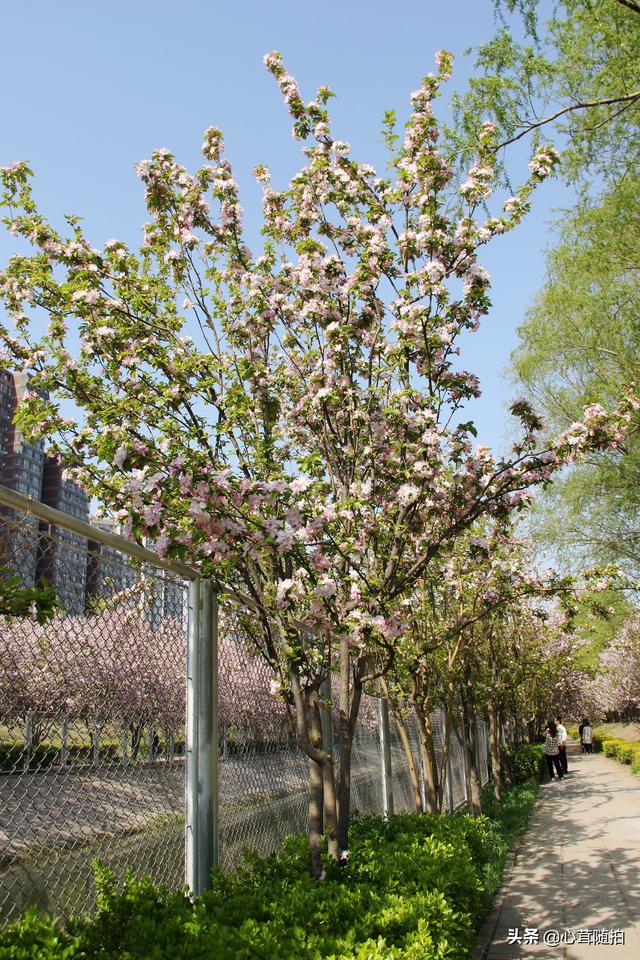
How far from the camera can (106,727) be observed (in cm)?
292

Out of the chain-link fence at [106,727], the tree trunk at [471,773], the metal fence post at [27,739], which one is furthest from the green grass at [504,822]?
the metal fence post at [27,739]

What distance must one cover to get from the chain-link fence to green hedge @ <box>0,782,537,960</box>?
0.15 metres

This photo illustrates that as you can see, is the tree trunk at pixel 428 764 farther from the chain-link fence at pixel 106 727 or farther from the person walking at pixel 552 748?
the person walking at pixel 552 748

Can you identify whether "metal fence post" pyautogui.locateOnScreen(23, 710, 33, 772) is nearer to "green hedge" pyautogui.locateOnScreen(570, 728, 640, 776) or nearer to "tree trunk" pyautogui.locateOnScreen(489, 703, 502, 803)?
"tree trunk" pyautogui.locateOnScreen(489, 703, 502, 803)

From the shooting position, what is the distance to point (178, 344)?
189 inches

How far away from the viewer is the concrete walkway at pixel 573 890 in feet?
17.4

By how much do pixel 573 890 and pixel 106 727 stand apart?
19.8 feet

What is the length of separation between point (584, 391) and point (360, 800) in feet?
35.4

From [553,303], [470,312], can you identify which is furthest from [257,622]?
[553,303]

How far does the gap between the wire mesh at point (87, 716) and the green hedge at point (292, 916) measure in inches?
6.7

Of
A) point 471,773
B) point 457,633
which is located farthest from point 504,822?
point 457,633

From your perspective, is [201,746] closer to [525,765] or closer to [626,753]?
[525,765]

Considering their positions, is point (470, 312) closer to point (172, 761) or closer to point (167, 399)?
point (167, 399)

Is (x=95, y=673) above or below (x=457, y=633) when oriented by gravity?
below
